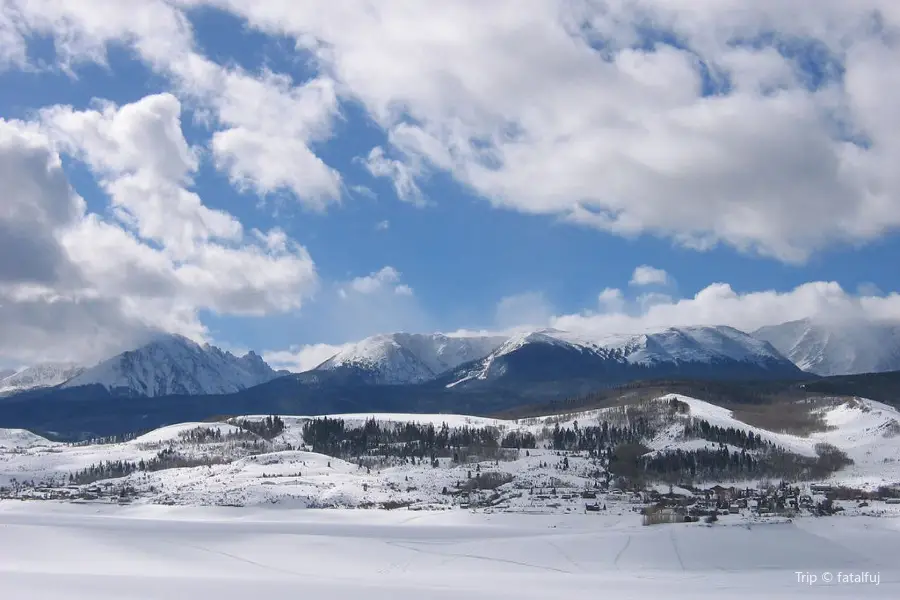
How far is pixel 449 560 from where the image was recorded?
56844 millimetres

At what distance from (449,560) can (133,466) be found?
456ft

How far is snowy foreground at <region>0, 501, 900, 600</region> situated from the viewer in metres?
42.9

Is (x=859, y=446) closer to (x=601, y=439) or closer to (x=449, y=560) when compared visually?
(x=601, y=439)

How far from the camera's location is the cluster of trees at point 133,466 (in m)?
168

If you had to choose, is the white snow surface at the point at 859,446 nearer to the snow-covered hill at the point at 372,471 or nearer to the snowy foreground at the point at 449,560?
the snow-covered hill at the point at 372,471

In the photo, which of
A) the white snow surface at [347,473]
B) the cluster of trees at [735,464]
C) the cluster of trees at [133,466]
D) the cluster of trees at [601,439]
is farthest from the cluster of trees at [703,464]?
the cluster of trees at [133,466]

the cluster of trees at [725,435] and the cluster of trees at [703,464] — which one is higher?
the cluster of trees at [725,435]

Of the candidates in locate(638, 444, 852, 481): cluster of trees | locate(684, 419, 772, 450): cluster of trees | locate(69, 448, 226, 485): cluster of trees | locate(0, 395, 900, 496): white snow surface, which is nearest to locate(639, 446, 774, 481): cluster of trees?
locate(638, 444, 852, 481): cluster of trees

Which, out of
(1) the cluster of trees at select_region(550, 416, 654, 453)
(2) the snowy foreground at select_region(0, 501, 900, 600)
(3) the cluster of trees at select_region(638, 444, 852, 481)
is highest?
(1) the cluster of trees at select_region(550, 416, 654, 453)

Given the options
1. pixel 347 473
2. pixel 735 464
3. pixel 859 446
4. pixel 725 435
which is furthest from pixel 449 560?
pixel 859 446

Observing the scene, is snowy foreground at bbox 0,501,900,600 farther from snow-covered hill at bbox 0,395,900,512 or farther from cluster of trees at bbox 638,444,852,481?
cluster of trees at bbox 638,444,852,481

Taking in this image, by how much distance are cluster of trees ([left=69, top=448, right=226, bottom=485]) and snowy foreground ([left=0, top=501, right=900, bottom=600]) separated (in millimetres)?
89288

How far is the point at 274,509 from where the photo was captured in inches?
4087

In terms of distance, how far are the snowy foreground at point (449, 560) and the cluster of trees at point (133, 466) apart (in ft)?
293
